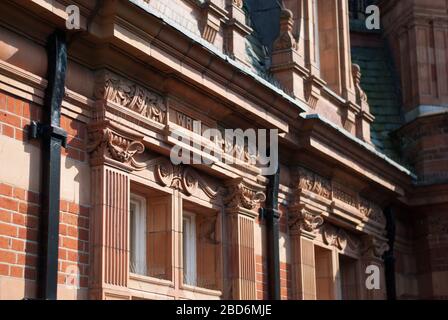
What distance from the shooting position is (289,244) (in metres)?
19.0

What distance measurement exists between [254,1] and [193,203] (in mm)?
6063

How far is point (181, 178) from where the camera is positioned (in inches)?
630

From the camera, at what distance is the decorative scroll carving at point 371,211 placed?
71.7 ft

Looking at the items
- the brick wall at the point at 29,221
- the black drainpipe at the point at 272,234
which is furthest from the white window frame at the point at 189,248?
the brick wall at the point at 29,221

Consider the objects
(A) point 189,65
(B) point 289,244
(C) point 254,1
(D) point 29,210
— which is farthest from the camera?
(C) point 254,1

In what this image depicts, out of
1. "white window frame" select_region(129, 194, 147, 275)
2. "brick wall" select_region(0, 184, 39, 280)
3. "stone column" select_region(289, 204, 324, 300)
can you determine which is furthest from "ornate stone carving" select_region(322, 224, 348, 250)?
"brick wall" select_region(0, 184, 39, 280)

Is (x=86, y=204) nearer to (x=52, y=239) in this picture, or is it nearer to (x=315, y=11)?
(x=52, y=239)

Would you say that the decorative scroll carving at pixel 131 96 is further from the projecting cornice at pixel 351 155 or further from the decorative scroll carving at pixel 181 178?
the projecting cornice at pixel 351 155

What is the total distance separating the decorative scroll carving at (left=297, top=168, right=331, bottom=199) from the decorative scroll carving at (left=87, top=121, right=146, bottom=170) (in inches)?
200

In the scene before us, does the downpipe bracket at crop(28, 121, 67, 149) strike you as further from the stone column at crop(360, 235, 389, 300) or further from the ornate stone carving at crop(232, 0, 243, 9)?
the stone column at crop(360, 235, 389, 300)

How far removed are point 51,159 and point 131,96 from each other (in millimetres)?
2032

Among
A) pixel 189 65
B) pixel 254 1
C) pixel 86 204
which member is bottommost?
pixel 86 204

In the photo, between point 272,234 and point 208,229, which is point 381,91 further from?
point 208,229

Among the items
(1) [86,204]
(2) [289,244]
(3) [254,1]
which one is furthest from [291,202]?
(1) [86,204]
